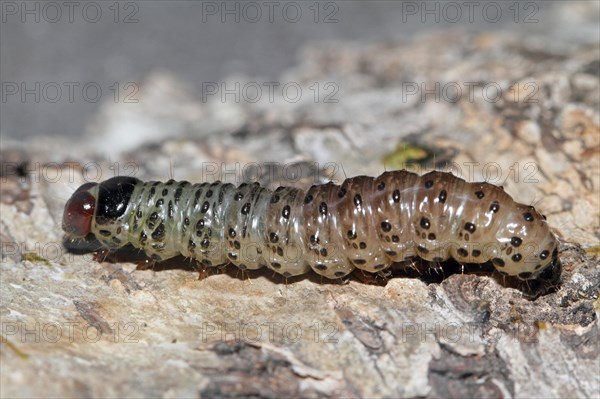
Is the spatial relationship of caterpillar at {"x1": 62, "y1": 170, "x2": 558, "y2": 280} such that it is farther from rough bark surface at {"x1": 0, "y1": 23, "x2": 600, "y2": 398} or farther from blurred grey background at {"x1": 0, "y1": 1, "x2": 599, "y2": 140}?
blurred grey background at {"x1": 0, "y1": 1, "x2": 599, "y2": 140}

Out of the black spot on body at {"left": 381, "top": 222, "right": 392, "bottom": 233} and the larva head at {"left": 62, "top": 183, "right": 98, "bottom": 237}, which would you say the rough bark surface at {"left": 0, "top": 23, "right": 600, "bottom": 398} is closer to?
the larva head at {"left": 62, "top": 183, "right": 98, "bottom": 237}

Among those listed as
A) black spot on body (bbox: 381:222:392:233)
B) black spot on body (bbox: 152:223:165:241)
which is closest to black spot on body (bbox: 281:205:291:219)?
black spot on body (bbox: 381:222:392:233)

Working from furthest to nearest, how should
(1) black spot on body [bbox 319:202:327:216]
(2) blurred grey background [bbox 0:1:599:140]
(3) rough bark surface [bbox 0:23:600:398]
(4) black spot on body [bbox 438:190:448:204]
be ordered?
(2) blurred grey background [bbox 0:1:599:140], (1) black spot on body [bbox 319:202:327:216], (4) black spot on body [bbox 438:190:448:204], (3) rough bark surface [bbox 0:23:600:398]

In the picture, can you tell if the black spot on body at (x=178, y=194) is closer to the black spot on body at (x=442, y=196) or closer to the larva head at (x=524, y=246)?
the black spot on body at (x=442, y=196)

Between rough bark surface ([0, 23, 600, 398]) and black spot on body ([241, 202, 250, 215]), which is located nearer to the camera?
rough bark surface ([0, 23, 600, 398])

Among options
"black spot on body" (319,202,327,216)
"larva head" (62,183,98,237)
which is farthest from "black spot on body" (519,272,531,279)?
"larva head" (62,183,98,237)

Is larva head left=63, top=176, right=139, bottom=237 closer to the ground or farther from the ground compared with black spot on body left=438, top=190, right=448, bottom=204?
closer to the ground

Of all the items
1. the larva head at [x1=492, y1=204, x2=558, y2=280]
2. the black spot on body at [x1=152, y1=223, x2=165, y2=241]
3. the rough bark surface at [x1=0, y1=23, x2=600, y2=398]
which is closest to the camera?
the rough bark surface at [x1=0, y1=23, x2=600, y2=398]

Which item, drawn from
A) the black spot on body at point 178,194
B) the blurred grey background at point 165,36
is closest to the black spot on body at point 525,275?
the black spot on body at point 178,194
